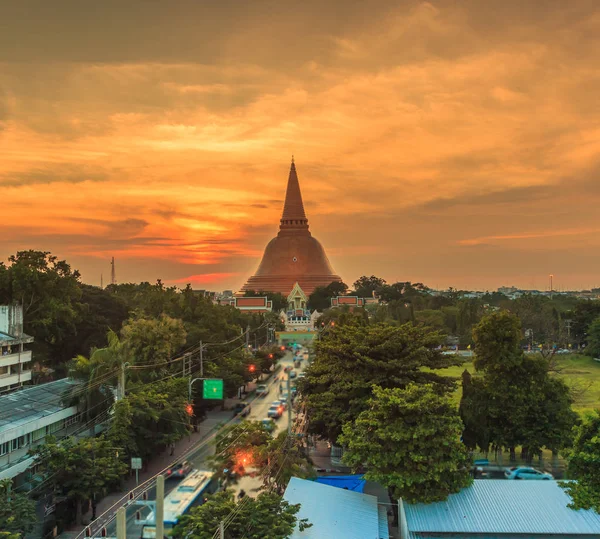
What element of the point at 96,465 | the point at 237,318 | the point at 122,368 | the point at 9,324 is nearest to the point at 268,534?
the point at 96,465

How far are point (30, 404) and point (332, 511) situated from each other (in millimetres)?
15384

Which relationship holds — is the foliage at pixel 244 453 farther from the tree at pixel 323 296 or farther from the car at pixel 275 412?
the tree at pixel 323 296

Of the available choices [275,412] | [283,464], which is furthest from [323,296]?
[283,464]

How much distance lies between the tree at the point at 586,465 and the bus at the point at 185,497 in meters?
11.0

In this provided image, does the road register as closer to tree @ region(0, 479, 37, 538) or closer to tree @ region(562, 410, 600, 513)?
tree @ region(0, 479, 37, 538)

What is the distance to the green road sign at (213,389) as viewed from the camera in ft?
111

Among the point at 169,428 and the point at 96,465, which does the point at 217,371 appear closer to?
the point at 169,428

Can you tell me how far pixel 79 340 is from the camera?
160 ft

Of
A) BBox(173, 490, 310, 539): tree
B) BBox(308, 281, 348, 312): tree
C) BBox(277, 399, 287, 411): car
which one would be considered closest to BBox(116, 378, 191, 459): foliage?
BBox(173, 490, 310, 539): tree

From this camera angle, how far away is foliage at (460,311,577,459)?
85.8 feet

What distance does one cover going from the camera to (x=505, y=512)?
19.4m

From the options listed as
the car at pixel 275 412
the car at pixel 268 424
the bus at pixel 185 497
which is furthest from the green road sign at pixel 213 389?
the bus at pixel 185 497

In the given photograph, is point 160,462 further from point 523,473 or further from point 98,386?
point 523,473

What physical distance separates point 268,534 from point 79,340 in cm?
A: 3635
